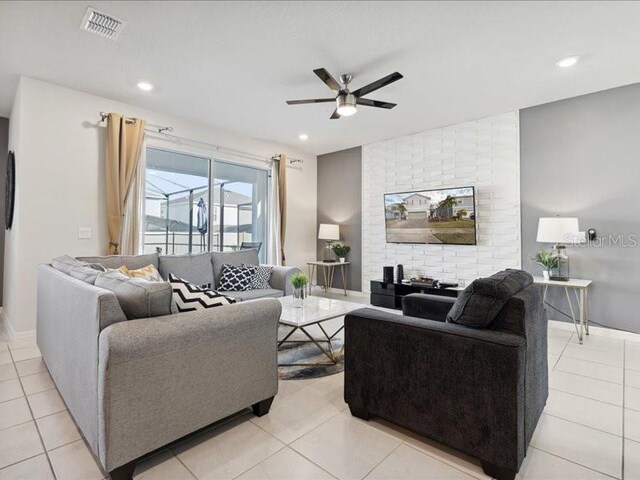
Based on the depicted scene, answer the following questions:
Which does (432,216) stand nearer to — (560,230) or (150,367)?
(560,230)

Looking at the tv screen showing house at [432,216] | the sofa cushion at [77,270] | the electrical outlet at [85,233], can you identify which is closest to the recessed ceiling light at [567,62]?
the tv screen showing house at [432,216]

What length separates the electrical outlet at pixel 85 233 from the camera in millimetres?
3707

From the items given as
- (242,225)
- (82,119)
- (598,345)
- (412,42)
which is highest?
(412,42)

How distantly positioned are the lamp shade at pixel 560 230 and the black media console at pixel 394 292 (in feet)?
4.43

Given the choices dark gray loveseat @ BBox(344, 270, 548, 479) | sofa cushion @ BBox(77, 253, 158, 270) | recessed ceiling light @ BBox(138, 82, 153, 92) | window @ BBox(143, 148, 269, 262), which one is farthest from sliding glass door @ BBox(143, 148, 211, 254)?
dark gray loveseat @ BBox(344, 270, 548, 479)

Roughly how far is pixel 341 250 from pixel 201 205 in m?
2.53

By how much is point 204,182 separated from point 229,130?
0.91 meters

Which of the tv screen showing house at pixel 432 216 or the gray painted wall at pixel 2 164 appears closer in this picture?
the gray painted wall at pixel 2 164

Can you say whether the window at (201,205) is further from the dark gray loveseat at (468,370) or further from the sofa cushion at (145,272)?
the dark gray loveseat at (468,370)

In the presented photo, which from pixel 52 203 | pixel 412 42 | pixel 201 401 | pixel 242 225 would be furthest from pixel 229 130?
pixel 201 401

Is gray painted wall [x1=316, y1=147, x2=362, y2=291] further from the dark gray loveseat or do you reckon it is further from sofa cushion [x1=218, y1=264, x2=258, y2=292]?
the dark gray loveseat

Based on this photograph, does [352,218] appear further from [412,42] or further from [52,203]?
[52,203]

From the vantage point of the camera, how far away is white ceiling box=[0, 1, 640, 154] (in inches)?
93.0

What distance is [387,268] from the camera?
507 centimetres
